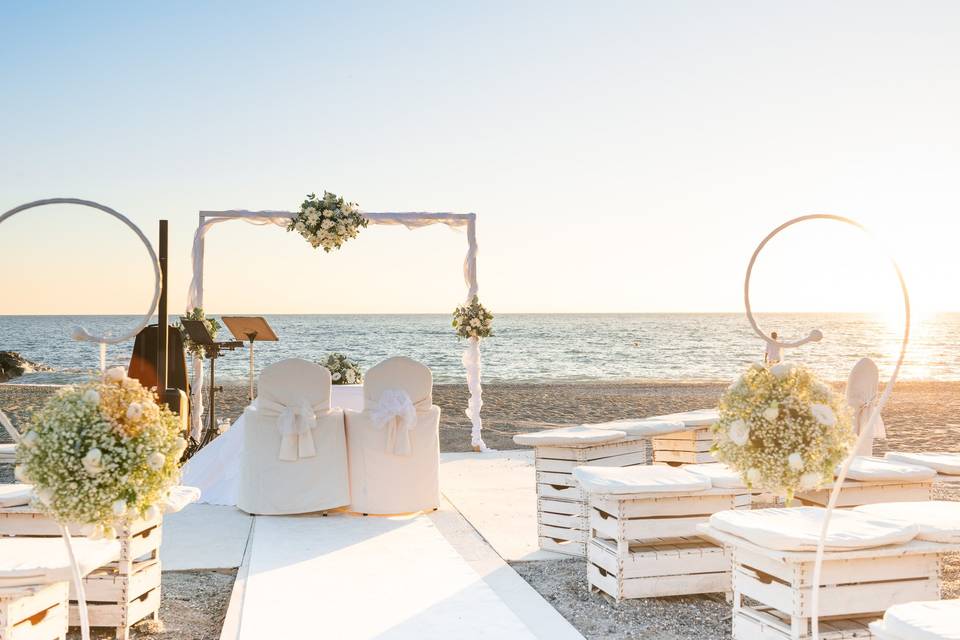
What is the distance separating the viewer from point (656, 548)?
434cm

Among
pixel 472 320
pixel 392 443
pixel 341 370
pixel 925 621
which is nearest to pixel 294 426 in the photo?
pixel 392 443

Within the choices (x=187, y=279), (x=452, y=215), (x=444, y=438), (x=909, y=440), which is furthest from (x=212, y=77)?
(x=909, y=440)

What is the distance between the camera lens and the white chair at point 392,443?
6.36 metres

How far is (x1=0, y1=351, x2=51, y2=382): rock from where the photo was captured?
3097 centimetres

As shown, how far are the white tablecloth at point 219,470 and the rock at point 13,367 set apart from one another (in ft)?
90.7

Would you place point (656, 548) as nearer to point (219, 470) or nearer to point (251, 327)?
point (219, 470)

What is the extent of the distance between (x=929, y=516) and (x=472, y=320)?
6991 millimetres

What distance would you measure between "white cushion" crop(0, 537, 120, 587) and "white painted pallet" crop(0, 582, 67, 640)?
4cm

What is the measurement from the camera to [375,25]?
1198 centimetres

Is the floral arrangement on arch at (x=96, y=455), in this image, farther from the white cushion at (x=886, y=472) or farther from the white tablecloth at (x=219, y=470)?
the white tablecloth at (x=219, y=470)

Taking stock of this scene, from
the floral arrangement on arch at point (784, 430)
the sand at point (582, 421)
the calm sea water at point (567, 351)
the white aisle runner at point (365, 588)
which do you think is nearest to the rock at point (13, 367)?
the calm sea water at point (567, 351)

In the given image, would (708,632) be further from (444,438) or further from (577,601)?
(444,438)

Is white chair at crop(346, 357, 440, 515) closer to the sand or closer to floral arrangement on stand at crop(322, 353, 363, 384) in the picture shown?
the sand

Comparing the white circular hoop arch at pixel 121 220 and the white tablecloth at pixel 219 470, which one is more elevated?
the white circular hoop arch at pixel 121 220
